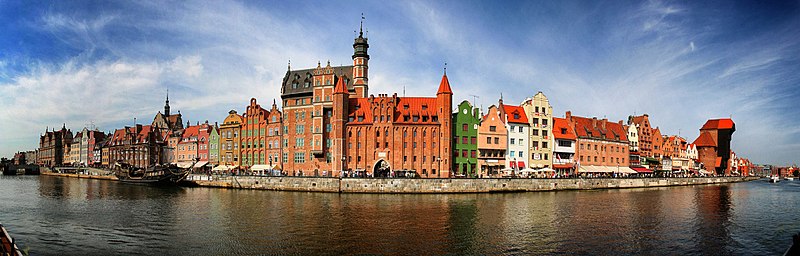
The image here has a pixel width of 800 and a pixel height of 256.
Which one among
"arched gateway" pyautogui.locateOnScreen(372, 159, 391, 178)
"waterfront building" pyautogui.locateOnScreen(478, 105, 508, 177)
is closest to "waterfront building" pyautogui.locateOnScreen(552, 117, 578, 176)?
"waterfront building" pyautogui.locateOnScreen(478, 105, 508, 177)

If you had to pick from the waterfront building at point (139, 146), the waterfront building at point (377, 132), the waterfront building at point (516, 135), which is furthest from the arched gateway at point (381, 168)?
the waterfront building at point (139, 146)

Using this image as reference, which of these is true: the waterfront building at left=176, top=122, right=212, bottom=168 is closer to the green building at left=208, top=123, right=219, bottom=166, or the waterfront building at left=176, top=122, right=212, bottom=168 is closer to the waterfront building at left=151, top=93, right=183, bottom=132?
the green building at left=208, top=123, right=219, bottom=166

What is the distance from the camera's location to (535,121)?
8681cm

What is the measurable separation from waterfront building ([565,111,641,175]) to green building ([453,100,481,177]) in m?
23.1

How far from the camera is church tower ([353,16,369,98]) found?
86.2 metres

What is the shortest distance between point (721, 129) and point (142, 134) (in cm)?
17505

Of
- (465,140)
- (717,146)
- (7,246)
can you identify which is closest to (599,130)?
(465,140)

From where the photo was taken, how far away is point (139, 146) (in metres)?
132

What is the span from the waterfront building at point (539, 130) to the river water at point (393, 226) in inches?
1030

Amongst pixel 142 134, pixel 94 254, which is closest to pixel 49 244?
pixel 94 254

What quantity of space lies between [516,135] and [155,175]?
73.0 m

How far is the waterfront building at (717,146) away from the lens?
142 meters

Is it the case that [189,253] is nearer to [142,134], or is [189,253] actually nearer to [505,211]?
[505,211]

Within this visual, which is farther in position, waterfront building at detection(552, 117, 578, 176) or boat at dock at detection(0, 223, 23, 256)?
waterfront building at detection(552, 117, 578, 176)
